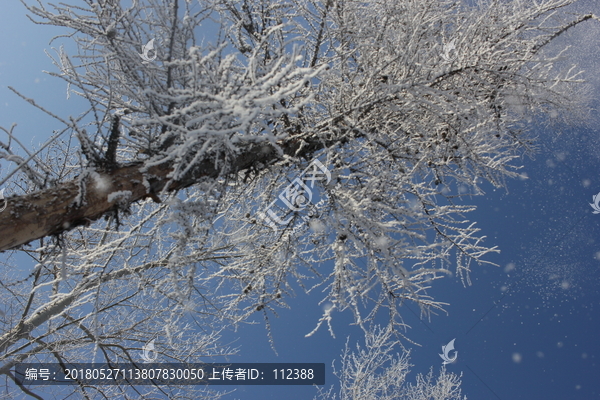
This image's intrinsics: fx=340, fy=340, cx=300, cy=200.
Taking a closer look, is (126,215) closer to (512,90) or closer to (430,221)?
(430,221)

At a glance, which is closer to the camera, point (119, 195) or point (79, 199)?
point (79, 199)

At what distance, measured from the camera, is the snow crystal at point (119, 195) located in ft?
7.27

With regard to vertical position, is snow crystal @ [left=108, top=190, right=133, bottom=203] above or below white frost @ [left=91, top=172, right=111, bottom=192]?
below

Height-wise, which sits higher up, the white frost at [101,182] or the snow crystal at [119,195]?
the white frost at [101,182]

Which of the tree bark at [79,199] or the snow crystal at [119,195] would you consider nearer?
the tree bark at [79,199]

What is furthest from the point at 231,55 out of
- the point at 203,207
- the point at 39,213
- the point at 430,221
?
the point at 430,221

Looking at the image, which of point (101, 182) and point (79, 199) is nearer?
point (79, 199)

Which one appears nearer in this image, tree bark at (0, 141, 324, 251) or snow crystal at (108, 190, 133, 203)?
A: tree bark at (0, 141, 324, 251)

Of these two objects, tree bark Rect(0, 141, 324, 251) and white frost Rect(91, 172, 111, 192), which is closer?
tree bark Rect(0, 141, 324, 251)

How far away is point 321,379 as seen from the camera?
299 inches

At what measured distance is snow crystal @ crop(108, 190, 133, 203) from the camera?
2.22 meters

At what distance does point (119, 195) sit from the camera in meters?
2.23

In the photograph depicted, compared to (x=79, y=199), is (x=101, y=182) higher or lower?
higher

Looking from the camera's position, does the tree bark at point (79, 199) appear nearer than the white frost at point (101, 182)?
Yes
